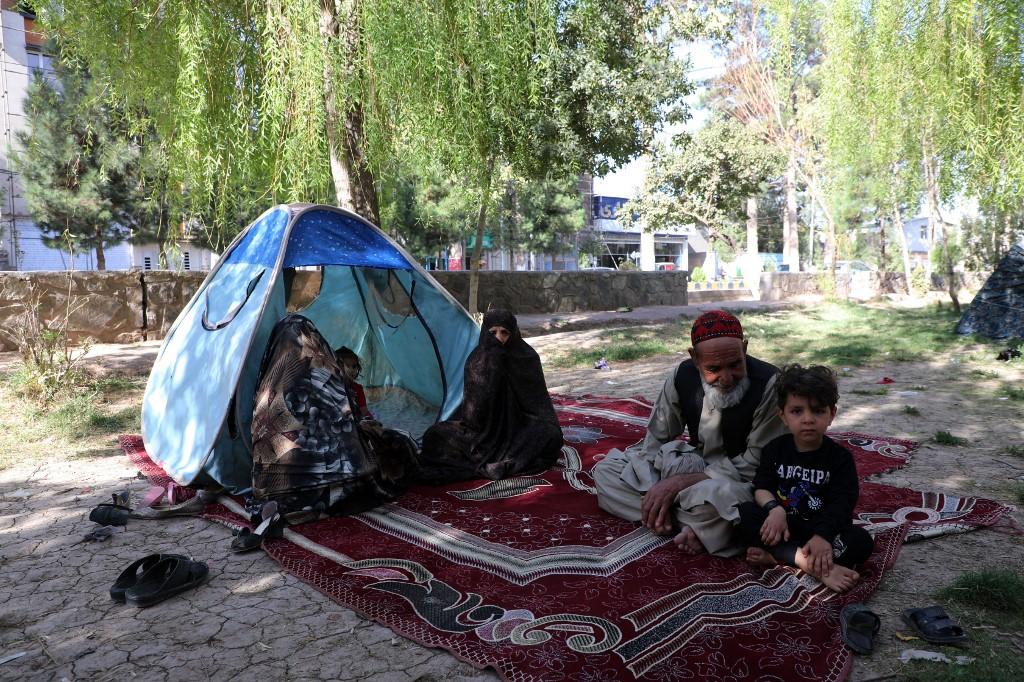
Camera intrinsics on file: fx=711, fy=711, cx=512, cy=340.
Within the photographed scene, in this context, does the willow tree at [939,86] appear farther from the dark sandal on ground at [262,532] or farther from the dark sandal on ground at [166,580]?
the dark sandal on ground at [166,580]

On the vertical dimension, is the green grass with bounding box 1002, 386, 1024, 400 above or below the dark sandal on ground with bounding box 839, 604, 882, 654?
above

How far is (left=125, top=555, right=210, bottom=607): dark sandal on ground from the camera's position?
2734 mm

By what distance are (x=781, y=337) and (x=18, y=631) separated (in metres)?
11.2

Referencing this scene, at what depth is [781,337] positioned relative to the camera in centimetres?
1180

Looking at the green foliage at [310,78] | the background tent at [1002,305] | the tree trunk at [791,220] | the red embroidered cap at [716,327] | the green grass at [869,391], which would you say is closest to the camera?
the red embroidered cap at [716,327]

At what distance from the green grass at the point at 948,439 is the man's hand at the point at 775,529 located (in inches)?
111

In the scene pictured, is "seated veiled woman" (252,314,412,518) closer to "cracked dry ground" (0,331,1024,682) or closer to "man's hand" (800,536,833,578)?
"cracked dry ground" (0,331,1024,682)

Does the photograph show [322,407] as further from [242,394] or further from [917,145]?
[917,145]

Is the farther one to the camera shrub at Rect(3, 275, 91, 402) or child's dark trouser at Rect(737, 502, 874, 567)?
shrub at Rect(3, 275, 91, 402)

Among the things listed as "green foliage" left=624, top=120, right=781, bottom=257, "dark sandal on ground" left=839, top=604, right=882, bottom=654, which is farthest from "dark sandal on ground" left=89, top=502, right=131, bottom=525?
"green foliage" left=624, top=120, right=781, bottom=257

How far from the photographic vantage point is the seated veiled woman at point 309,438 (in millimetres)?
3662

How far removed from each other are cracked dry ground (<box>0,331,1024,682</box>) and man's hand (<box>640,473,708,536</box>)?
854 millimetres

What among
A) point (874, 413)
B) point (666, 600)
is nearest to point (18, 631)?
point (666, 600)

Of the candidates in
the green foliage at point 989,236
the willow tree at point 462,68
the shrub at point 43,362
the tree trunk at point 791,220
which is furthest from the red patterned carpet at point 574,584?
the tree trunk at point 791,220
